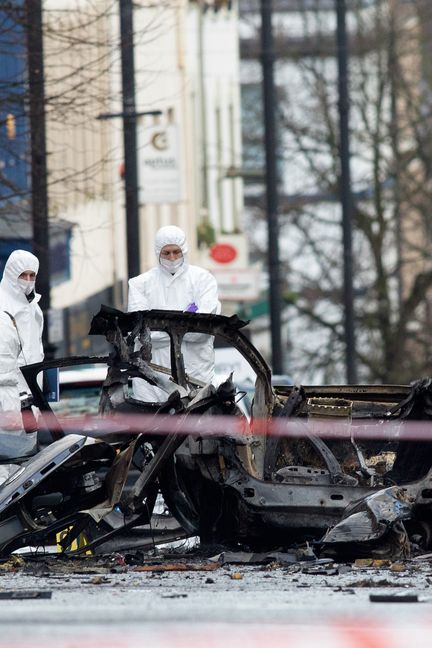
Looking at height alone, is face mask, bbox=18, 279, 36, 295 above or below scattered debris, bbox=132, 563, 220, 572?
above

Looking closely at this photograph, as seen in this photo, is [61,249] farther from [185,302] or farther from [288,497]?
[288,497]

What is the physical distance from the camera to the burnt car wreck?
9.96 metres

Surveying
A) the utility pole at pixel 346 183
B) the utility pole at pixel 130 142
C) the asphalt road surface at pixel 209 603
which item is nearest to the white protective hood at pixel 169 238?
the asphalt road surface at pixel 209 603

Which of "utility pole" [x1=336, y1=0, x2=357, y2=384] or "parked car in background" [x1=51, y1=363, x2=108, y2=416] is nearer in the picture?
"parked car in background" [x1=51, y1=363, x2=108, y2=416]

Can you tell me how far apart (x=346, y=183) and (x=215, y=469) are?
2607 cm

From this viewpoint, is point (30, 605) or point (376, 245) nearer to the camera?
point (30, 605)

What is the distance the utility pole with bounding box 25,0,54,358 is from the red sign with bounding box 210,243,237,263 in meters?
17.8

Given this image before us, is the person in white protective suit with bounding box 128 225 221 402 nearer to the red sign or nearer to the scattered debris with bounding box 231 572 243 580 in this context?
the scattered debris with bounding box 231 572 243 580

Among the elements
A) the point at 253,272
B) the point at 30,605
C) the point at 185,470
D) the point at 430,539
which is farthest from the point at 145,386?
the point at 253,272

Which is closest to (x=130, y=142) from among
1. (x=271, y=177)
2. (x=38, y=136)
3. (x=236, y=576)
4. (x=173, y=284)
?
(x=38, y=136)

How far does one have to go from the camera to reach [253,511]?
10.2 metres

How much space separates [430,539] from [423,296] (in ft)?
118

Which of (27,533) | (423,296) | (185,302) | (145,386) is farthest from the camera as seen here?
(423,296)

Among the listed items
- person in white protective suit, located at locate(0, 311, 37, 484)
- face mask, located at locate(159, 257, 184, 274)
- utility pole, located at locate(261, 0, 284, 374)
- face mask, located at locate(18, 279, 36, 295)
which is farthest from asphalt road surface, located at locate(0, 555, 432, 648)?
utility pole, located at locate(261, 0, 284, 374)
